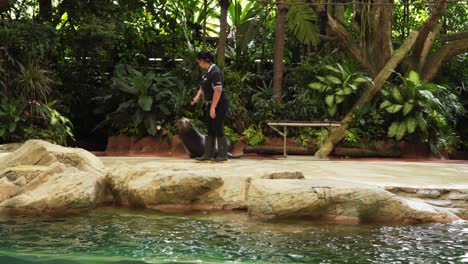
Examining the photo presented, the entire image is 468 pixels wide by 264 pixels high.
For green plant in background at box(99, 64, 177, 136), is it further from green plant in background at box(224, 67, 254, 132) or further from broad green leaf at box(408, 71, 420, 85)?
broad green leaf at box(408, 71, 420, 85)

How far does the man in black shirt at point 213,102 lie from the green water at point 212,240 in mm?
2610

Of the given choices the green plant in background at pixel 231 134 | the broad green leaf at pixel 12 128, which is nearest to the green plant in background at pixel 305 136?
the green plant in background at pixel 231 134

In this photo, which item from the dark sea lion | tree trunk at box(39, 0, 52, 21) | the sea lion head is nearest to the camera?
the sea lion head

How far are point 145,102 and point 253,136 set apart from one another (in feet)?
7.64

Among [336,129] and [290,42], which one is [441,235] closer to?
[336,129]

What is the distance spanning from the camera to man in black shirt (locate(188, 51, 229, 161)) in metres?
8.62

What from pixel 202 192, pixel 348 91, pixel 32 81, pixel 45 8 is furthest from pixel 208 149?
pixel 45 8

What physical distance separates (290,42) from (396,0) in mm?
4027

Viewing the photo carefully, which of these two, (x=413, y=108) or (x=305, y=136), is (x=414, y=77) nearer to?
(x=413, y=108)

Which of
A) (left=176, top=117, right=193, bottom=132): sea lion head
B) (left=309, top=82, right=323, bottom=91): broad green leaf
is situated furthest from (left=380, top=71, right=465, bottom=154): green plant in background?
(left=176, top=117, right=193, bottom=132): sea lion head

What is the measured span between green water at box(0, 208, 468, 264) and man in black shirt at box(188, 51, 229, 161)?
8.56ft

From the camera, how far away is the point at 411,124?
11.7m

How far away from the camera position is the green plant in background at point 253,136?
39.6 ft

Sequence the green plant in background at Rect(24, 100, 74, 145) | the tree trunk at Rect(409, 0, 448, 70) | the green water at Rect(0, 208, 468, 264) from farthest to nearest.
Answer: the tree trunk at Rect(409, 0, 448, 70) < the green plant in background at Rect(24, 100, 74, 145) < the green water at Rect(0, 208, 468, 264)
